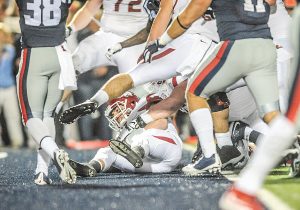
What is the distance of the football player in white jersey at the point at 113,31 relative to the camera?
775 cm

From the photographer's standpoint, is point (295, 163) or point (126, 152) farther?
point (126, 152)

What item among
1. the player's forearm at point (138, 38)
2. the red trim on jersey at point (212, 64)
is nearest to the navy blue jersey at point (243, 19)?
the red trim on jersey at point (212, 64)

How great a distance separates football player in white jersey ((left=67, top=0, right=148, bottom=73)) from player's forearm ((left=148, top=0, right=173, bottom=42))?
689mm

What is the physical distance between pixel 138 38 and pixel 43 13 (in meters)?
1.68

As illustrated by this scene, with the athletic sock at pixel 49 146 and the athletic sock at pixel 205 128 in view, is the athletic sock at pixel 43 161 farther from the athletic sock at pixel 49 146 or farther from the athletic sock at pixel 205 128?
the athletic sock at pixel 205 128

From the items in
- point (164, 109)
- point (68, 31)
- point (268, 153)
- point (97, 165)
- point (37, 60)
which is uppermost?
point (268, 153)

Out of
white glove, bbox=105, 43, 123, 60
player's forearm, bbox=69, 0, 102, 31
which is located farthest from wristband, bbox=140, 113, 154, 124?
player's forearm, bbox=69, 0, 102, 31

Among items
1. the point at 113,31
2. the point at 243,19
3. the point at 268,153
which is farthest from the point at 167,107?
the point at 268,153

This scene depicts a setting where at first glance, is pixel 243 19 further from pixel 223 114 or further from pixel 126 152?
pixel 126 152

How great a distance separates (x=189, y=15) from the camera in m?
5.93

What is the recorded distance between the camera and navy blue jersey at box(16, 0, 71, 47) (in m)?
6.10

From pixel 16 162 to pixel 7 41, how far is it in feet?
9.44

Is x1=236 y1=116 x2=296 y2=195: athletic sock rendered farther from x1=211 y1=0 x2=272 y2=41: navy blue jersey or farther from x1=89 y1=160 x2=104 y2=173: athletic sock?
x1=89 y1=160 x2=104 y2=173: athletic sock

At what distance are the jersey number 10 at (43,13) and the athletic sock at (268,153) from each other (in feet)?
7.79
